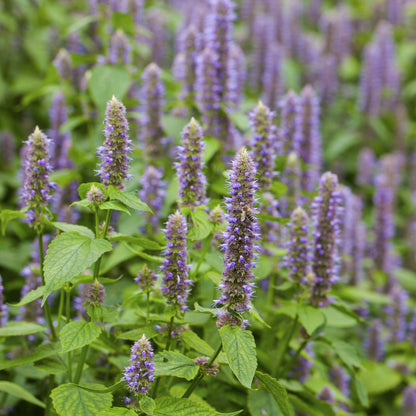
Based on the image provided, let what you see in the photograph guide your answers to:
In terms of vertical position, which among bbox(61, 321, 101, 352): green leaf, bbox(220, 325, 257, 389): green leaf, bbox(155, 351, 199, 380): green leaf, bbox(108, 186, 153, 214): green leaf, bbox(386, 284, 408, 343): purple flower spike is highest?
bbox(108, 186, 153, 214): green leaf

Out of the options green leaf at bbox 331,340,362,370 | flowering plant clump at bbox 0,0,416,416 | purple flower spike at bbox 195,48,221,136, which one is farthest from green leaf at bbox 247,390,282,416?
purple flower spike at bbox 195,48,221,136

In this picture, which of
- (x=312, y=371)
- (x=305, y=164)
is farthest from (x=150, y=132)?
(x=312, y=371)

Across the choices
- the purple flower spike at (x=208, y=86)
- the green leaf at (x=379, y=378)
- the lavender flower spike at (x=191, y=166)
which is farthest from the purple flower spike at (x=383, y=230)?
the lavender flower spike at (x=191, y=166)

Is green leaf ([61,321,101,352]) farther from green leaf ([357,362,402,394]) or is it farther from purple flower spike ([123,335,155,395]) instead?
green leaf ([357,362,402,394])

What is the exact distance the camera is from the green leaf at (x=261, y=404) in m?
3.29

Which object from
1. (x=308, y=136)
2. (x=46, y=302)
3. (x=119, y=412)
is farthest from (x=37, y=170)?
(x=308, y=136)

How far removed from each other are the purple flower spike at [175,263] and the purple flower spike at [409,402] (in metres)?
3.60

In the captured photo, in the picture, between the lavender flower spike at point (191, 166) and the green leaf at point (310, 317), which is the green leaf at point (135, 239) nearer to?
the lavender flower spike at point (191, 166)

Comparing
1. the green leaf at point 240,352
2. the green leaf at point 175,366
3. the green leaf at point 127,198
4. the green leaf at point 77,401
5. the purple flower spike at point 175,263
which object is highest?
the green leaf at point 127,198

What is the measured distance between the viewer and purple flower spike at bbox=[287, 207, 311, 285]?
3398mm

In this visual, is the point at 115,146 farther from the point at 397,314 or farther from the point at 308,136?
the point at 397,314

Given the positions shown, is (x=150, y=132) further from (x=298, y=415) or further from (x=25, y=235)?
(x=298, y=415)

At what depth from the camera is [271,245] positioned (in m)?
4.12

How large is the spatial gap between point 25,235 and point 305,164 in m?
2.96
